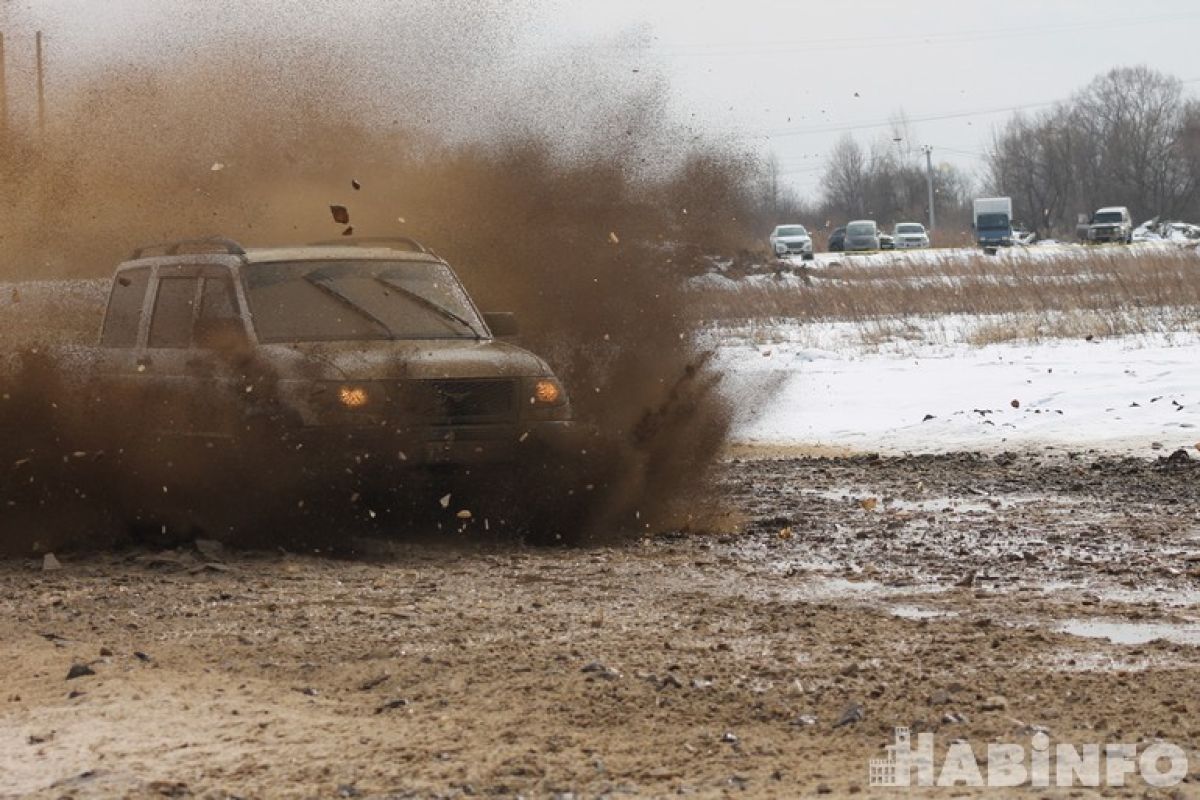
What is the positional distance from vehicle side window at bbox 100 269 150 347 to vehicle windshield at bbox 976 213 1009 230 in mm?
68964

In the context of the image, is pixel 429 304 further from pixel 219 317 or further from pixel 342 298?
pixel 219 317

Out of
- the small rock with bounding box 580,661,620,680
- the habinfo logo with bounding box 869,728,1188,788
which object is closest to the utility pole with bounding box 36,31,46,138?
the small rock with bounding box 580,661,620,680

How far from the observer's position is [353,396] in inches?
364

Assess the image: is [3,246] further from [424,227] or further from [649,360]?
[649,360]

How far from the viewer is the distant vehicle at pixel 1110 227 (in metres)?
66.0

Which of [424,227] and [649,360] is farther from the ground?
[424,227]

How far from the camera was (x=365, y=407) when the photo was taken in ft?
30.3

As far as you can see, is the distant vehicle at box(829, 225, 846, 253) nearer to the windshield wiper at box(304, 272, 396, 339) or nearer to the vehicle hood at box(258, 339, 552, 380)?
the windshield wiper at box(304, 272, 396, 339)

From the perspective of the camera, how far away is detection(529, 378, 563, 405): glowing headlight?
32.3 feet

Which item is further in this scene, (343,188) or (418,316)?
(343,188)

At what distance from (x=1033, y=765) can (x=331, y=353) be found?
5507 mm

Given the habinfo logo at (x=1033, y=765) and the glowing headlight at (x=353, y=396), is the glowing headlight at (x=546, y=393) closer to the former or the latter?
the glowing headlight at (x=353, y=396)

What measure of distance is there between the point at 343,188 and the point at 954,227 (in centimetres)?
9700

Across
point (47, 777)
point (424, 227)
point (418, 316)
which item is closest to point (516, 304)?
point (424, 227)
